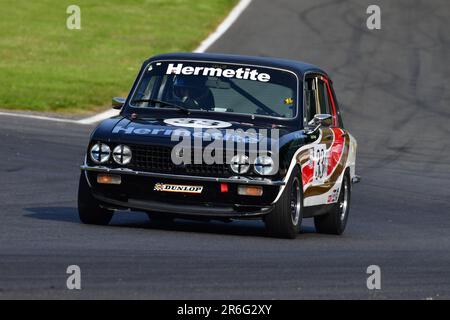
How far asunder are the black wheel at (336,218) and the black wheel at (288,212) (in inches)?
54.9

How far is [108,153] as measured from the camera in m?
11.2

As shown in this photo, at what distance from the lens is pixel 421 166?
2052 cm

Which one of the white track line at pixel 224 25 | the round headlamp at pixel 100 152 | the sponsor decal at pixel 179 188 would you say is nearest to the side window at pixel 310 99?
the sponsor decal at pixel 179 188

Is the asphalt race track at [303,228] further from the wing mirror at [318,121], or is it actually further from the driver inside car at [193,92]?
the driver inside car at [193,92]

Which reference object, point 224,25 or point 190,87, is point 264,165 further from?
point 224,25

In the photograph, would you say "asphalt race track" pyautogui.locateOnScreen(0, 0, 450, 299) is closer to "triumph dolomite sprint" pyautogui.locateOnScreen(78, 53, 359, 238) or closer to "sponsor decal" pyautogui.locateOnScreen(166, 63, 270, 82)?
"triumph dolomite sprint" pyautogui.locateOnScreen(78, 53, 359, 238)

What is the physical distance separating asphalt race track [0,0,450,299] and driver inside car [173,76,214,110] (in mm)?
1172

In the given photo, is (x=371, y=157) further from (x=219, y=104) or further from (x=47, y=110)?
(x=219, y=104)

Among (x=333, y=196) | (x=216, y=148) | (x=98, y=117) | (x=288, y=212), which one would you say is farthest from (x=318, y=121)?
(x=98, y=117)

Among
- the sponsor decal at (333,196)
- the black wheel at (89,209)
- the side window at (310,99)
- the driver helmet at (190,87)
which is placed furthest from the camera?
the sponsor decal at (333,196)

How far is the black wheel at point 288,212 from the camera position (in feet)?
36.4

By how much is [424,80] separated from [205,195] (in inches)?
726

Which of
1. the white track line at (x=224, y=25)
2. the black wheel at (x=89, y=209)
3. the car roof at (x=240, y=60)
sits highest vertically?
the car roof at (x=240, y=60)
